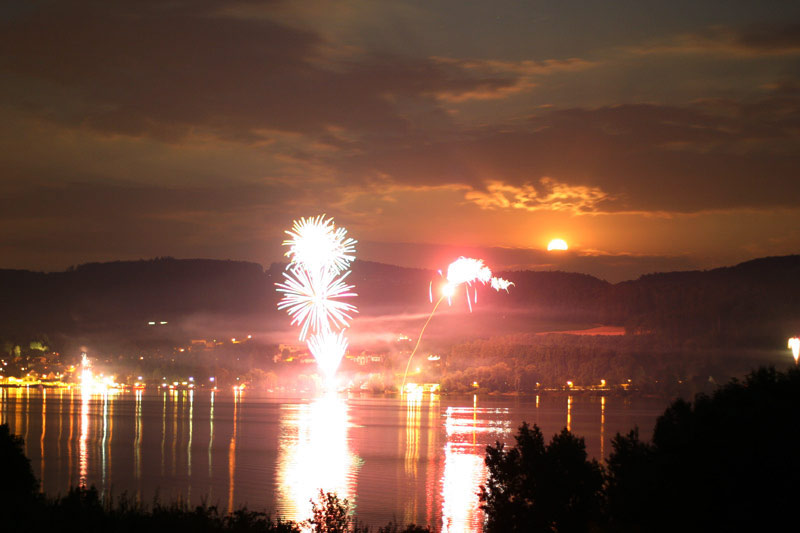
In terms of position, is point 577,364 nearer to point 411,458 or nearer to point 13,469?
point 411,458

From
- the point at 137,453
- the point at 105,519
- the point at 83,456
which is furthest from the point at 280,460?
the point at 105,519

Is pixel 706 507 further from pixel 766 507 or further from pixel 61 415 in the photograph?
pixel 61 415

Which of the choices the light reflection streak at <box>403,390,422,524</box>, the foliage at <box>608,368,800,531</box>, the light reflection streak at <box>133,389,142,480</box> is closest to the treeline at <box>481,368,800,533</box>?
the foliage at <box>608,368,800,531</box>

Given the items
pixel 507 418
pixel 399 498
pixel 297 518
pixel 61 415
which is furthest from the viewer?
pixel 507 418

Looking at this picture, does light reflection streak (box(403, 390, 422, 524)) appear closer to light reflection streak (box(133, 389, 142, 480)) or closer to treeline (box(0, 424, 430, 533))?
light reflection streak (box(133, 389, 142, 480))

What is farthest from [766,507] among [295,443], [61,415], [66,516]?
[61,415]

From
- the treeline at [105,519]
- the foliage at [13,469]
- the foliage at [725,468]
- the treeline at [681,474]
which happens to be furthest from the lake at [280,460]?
the foliage at [725,468]
